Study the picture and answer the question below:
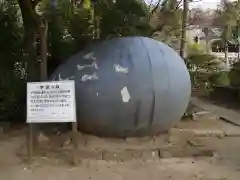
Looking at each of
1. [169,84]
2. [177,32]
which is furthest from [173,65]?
[177,32]

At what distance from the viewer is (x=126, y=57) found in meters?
7.28

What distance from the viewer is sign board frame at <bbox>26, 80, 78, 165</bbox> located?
20.5 ft

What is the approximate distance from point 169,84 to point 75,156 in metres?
1.85

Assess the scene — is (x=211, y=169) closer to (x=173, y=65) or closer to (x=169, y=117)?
(x=169, y=117)

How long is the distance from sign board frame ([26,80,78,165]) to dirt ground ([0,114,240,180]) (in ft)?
0.94

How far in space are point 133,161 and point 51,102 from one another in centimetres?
139

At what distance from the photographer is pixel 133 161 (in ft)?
21.6

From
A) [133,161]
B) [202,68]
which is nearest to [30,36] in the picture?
[133,161]

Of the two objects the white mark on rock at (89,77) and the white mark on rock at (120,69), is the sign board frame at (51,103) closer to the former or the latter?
the white mark on rock at (89,77)

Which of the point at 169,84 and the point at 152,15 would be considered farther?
the point at 152,15

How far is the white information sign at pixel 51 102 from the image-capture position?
20.5 feet

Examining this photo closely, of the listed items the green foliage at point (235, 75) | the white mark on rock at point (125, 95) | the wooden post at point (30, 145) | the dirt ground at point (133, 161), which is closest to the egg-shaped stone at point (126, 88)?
the white mark on rock at point (125, 95)

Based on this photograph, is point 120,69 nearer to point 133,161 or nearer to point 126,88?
point 126,88

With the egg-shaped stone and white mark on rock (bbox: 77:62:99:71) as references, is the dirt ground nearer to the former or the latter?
the egg-shaped stone
